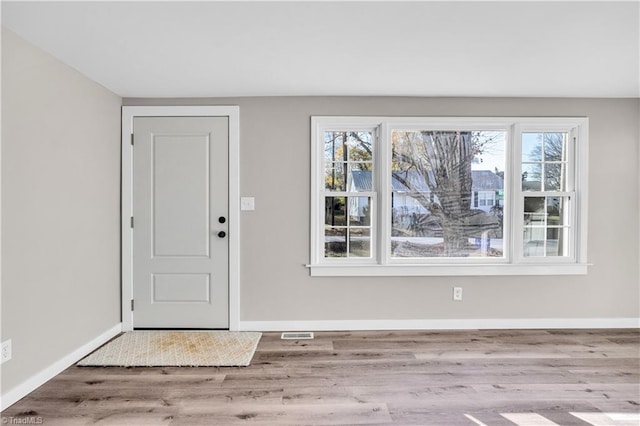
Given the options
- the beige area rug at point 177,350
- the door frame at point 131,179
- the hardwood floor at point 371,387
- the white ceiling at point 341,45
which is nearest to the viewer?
the white ceiling at point 341,45

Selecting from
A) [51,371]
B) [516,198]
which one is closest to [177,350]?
[51,371]

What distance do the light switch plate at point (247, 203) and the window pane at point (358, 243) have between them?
944mm

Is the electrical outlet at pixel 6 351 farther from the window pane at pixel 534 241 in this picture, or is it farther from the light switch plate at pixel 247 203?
the window pane at pixel 534 241

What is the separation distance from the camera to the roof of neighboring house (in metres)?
3.37

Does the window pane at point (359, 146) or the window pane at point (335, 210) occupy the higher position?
the window pane at point (359, 146)

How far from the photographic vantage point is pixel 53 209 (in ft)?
7.79

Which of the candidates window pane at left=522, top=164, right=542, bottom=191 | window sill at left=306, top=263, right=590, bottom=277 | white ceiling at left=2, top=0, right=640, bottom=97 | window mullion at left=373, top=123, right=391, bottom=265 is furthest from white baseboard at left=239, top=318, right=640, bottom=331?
white ceiling at left=2, top=0, right=640, bottom=97

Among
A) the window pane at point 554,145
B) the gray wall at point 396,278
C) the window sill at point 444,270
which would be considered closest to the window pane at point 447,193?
the window sill at point 444,270

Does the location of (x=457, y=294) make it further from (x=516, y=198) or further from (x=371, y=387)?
(x=371, y=387)

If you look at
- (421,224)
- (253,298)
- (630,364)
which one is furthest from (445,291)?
(253,298)

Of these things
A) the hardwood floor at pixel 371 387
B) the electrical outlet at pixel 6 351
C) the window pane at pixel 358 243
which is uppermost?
the window pane at pixel 358 243

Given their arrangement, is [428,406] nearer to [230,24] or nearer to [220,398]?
[220,398]

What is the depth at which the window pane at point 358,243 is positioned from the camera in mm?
3361

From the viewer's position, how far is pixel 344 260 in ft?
11.0
